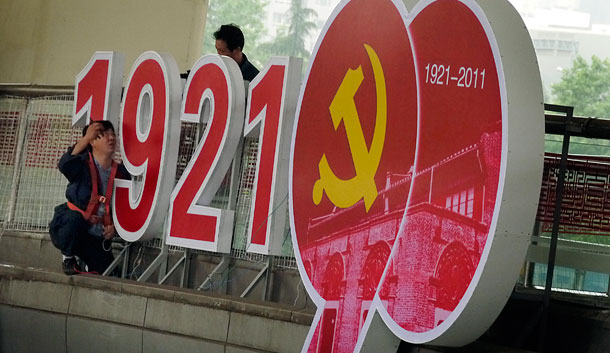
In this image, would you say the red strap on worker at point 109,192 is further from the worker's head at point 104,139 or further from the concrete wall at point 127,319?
the concrete wall at point 127,319

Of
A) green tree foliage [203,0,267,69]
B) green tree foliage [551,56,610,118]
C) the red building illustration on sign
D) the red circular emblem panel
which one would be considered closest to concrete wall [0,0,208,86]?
the red circular emblem panel

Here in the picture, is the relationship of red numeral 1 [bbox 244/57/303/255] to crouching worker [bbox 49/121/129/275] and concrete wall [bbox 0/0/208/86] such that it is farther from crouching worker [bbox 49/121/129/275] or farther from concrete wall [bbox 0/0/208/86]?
concrete wall [bbox 0/0/208/86]

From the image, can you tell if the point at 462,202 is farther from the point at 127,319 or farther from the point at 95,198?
the point at 95,198

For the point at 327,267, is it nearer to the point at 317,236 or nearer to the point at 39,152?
the point at 317,236

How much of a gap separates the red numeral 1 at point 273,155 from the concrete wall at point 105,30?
6.35 meters

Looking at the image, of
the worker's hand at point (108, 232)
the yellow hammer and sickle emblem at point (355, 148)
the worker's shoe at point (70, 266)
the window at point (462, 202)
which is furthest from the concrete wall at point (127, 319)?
the window at point (462, 202)

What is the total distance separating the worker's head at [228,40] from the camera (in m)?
9.45

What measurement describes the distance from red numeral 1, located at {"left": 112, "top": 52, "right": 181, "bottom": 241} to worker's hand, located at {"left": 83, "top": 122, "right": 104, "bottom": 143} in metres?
0.24

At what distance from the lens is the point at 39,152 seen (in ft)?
34.6

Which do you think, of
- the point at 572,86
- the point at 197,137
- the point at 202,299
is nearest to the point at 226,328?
the point at 202,299

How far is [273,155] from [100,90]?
2270 millimetres

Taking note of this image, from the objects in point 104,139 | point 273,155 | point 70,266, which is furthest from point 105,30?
point 273,155

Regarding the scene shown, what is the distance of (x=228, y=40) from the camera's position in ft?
31.0

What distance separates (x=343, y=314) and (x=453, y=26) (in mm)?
2050
